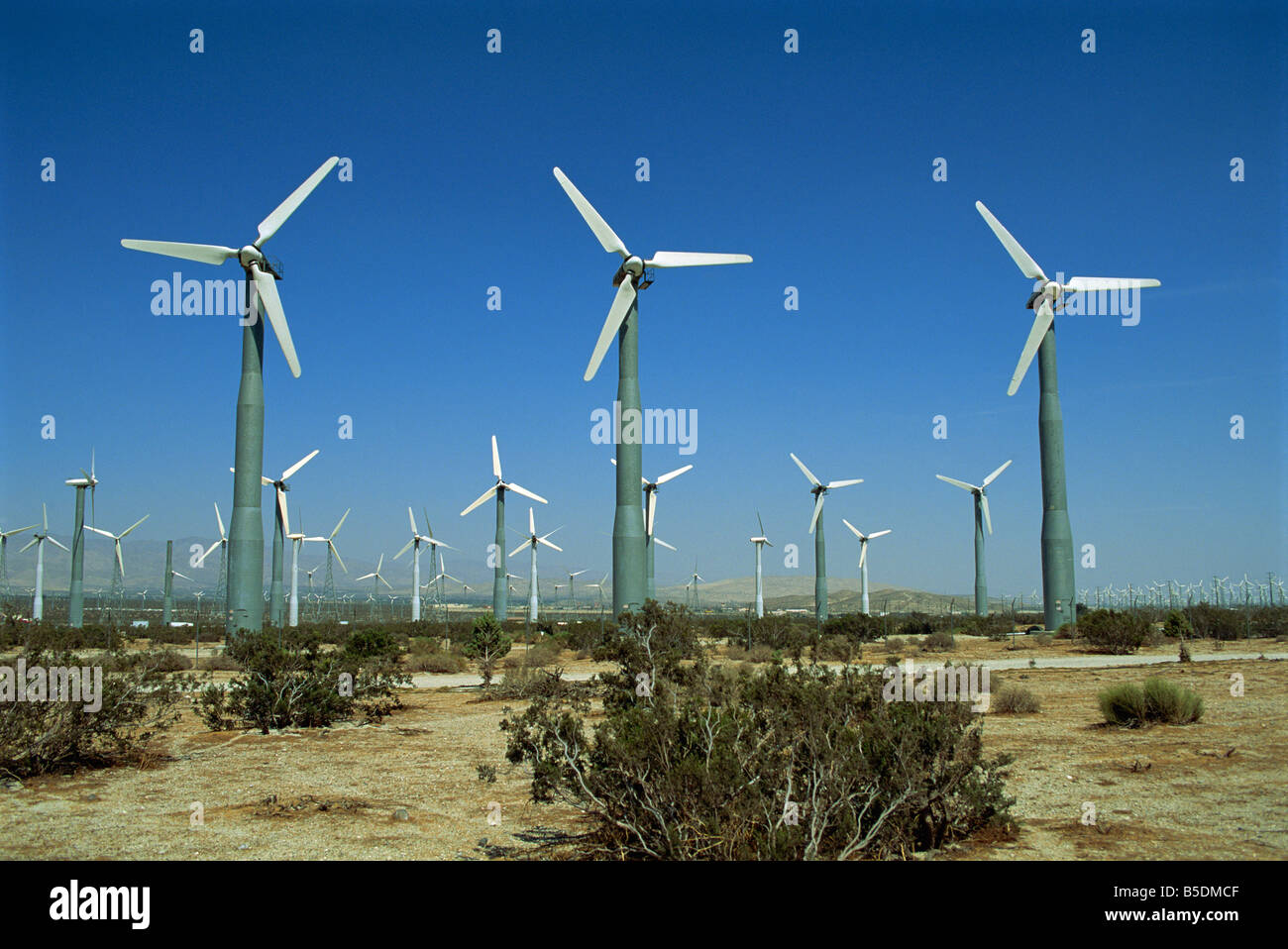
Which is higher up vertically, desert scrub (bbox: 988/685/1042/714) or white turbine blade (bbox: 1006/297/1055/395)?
white turbine blade (bbox: 1006/297/1055/395)

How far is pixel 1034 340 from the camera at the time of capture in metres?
47.8

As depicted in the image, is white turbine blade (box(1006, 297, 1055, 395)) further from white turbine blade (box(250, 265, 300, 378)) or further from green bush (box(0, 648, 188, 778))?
green bush (box(0, 648, 188, 778))

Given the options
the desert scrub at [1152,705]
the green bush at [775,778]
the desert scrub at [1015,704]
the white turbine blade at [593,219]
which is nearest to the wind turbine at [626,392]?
the white turbine blade at [593,219]

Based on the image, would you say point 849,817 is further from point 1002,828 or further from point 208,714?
point 208,714

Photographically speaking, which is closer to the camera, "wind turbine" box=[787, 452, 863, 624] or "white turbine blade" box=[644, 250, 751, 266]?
"white turbine blade" box=[644, 250, 751, 266]

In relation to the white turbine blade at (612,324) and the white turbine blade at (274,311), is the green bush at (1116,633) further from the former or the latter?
the white turbine blade at (274,311)

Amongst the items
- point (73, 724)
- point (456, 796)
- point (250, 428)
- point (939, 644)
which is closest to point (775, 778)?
point (456, 796)

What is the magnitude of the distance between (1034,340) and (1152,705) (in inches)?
1390

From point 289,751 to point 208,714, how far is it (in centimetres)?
301

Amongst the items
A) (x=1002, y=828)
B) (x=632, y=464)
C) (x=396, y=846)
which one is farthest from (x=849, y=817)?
(x=632, y=464)

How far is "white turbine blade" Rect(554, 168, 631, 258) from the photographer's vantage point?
31.5m

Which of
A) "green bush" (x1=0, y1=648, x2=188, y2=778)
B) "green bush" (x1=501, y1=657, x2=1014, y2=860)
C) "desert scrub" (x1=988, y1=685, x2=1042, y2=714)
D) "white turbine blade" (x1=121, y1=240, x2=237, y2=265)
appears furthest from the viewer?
"white turbine blade" (x1=121, y1=240, x2=237, y2=265)

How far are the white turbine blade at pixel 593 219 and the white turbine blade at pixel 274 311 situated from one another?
1236cm

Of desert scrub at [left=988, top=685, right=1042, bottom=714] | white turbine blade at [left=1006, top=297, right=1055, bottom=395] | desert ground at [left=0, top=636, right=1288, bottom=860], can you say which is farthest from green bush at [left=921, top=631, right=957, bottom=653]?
desert ground at [left=0, top=636, right=1288, bottom=860]
